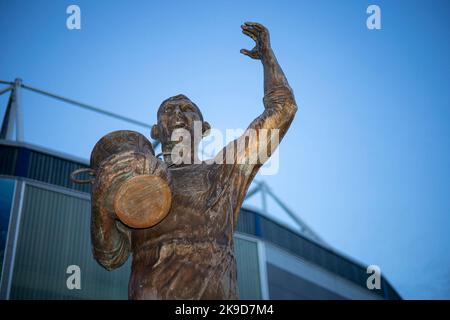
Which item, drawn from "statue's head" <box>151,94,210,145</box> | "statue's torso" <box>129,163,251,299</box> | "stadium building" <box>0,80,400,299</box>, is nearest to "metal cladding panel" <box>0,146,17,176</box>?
"stadium building" <box>0,80,400,299</box>

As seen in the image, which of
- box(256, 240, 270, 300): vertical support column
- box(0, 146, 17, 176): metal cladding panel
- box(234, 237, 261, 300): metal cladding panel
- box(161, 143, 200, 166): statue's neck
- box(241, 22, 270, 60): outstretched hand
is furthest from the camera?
box(256, 240, 270, 300): vertical support column

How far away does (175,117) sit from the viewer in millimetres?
4062

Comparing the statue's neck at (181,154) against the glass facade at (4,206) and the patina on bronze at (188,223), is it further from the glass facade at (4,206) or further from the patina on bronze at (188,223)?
the glass facade at (4,206)

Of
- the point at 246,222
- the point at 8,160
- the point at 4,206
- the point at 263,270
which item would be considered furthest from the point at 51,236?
the point at 263,270

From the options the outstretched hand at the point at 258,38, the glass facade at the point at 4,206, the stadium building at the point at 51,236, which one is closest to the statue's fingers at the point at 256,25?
the outstretched hand at the point at 258,38

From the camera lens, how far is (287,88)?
13.2 ft

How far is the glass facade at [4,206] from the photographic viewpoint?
50.1 feet

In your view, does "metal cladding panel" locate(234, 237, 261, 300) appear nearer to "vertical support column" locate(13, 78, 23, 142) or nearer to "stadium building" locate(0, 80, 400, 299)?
"stadium building" locate(0, 80, 400, 299)

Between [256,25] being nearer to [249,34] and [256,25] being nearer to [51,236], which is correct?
[249,34]

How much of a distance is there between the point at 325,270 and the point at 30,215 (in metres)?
13.9

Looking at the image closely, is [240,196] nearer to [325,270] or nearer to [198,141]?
[198,141]

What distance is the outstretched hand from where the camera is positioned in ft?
14.0

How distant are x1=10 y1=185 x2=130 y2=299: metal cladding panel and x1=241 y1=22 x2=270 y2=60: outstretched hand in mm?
12631
